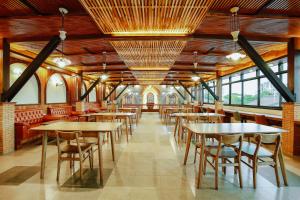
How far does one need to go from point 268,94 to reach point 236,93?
3.10 meters

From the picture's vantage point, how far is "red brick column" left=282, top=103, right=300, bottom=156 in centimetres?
508

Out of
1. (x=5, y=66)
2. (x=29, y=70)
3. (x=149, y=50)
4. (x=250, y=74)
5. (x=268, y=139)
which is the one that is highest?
(x=149, y=50)

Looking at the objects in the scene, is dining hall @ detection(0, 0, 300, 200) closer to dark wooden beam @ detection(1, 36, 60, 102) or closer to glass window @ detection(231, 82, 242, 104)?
dark wooden beam @ detection(1, 36, 60, 102)

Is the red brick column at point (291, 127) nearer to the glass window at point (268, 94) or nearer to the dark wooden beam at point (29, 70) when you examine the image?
the glass window at point (268, 94)

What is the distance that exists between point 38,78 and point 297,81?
9.76 meters

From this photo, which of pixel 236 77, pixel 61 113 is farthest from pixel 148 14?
pixel 236 77

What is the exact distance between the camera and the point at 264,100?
829cm

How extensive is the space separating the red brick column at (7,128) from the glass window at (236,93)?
10315 millimetres

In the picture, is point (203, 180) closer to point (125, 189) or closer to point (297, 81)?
point (125, 189)

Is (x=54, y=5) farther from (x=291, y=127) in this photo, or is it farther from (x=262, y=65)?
(x=291, y=127)

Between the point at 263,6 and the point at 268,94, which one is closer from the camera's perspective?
the point at 263,6

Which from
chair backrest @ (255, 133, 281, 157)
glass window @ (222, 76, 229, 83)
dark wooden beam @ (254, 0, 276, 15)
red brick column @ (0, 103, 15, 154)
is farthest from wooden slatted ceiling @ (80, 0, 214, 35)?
glass window @ (222, 76, 229, 83)

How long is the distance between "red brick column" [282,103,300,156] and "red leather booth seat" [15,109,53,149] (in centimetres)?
759

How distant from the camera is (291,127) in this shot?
204 inches
